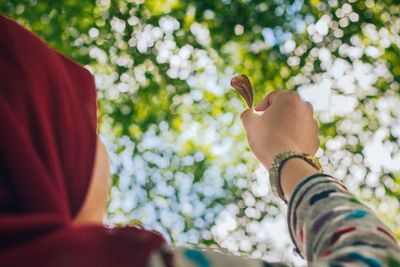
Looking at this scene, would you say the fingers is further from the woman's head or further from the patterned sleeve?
the woman's head

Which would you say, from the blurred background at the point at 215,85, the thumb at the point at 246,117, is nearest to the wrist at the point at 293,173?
the thumb at the point at 246,117

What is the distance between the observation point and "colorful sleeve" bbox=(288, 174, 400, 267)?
24.9 inches

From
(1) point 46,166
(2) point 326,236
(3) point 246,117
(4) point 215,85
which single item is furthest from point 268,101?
(4) point 215,85

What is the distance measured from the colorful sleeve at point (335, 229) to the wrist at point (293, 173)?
58 mm

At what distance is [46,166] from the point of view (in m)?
0.65

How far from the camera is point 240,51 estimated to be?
14.2 ft

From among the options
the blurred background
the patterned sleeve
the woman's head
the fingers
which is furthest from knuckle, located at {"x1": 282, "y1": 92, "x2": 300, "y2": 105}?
the blurred background

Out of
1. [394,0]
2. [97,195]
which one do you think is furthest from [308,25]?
[97,195]

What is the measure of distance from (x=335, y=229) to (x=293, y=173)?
8.5 inches

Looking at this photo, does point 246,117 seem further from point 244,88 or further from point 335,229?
point 335,229

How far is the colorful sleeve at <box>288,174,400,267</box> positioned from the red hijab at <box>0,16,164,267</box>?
8.3 inches

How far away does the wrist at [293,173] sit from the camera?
2.93 feet

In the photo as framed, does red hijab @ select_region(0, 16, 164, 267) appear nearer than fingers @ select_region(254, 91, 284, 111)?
Yes

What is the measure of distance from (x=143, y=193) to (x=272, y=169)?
3.78 meters
